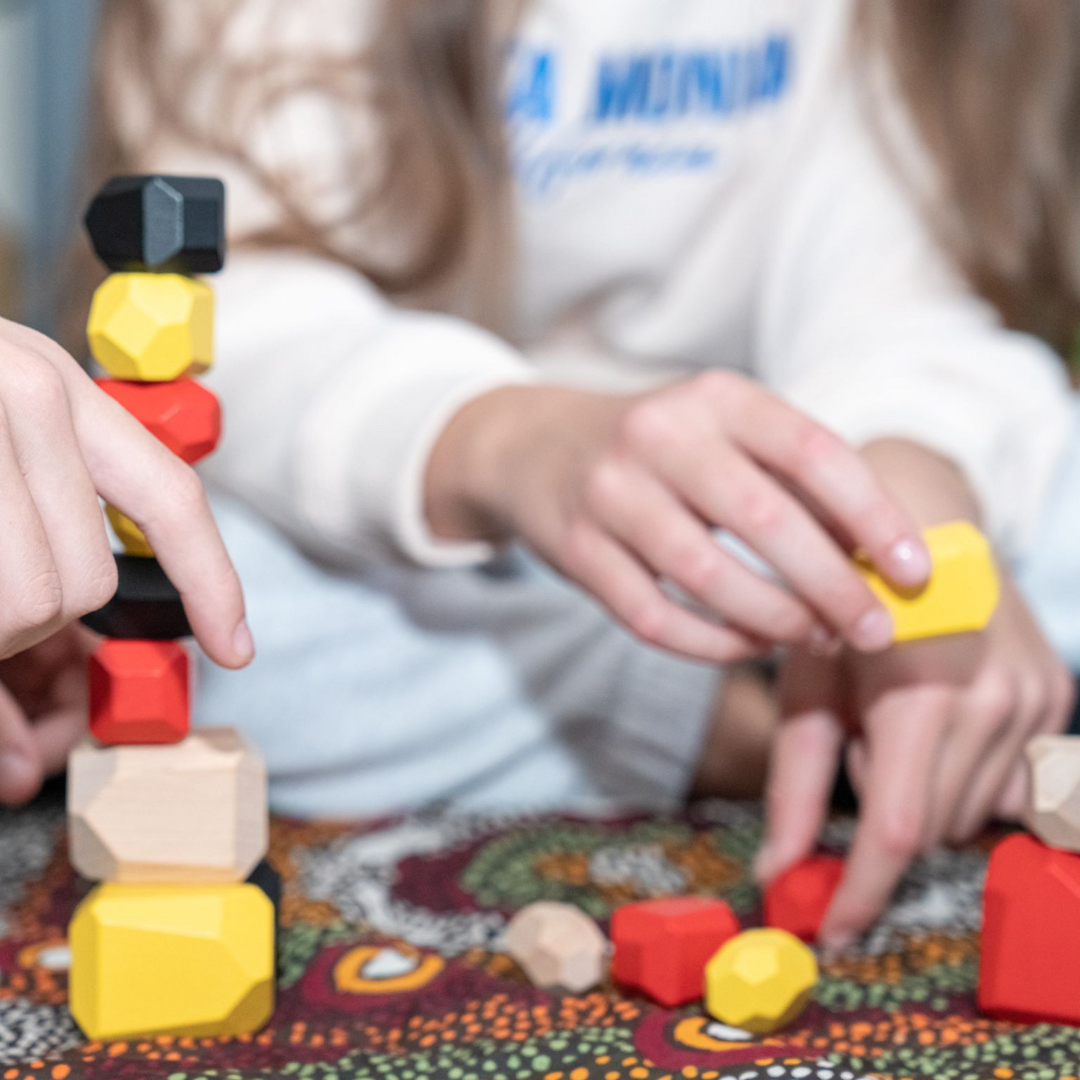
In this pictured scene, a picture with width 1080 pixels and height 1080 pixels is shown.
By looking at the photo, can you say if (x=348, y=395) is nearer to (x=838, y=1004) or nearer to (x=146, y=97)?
(x=146, y=97)

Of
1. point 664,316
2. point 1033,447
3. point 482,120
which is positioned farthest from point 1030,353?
point 482,120

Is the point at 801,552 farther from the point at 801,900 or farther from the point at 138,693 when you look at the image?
the point at 138,693

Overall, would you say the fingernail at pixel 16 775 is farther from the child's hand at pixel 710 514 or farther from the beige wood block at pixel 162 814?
the child's hand at pixel 710 514

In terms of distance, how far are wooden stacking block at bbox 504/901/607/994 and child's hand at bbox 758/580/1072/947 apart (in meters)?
0.13

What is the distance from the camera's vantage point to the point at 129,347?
Answer: 0.52 m

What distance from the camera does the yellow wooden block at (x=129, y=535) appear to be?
20.3 inches

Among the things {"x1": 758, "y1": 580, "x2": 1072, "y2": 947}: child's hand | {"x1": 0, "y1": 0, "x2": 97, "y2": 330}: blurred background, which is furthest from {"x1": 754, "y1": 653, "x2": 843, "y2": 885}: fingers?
{"x1": 0, "y1": 0, "x2": 97, "y2": 330}: blurred background

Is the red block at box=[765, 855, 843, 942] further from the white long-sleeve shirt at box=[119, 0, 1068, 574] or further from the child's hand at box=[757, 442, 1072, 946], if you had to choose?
the white long-sleeve shirt at box=[119, 0, 1068, 574]

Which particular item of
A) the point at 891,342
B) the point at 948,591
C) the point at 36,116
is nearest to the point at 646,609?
the point at 948,591

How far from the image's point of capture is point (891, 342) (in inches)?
39.5

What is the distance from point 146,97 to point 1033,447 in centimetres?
75

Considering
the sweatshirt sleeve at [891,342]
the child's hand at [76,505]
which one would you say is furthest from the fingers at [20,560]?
the sweatshirt sleeve at [891,342]

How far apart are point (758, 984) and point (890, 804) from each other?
162mm

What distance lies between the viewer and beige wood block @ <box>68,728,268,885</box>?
52cm
